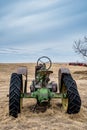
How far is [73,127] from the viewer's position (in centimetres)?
1015

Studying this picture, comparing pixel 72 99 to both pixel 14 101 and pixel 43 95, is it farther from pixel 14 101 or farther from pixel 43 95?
pixel 14 101

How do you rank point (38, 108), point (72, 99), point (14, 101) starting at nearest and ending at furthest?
point (14, 101), point (72, 99), point (38, 108)

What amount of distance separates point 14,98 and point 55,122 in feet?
4.69

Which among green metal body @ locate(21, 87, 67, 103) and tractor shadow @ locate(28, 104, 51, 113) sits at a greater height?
green metal body @ locate(21, 87, 67, 103)

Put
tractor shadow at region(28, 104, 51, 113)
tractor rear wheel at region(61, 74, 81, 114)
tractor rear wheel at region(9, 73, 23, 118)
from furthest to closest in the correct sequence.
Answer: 1. tractor shadow at region(28, 104, 51, 113)
2. tractor rear wheel at region(61, 74, 81, 114)
3. tractor rear wheel at region(9, 73, 23, 118)

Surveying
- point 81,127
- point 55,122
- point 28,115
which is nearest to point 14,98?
Result: point 28,115

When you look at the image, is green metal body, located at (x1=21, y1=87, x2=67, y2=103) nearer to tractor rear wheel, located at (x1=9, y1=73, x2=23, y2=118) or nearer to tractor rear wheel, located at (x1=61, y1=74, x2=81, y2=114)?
tractor rear wheel, located at (x1=61, y1=74, x2=81, y2=114)

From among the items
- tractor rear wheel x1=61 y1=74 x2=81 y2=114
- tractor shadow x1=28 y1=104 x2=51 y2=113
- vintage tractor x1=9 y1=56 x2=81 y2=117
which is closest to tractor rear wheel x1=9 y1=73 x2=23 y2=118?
vintage tractor x1=9 y1=56 x2=81 y2=117

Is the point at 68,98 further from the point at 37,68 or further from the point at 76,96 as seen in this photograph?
the point at 37,68

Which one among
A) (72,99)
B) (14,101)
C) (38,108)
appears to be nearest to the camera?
(14,101)

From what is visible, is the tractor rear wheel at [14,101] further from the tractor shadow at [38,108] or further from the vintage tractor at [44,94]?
the tractor shadow at [38,108]

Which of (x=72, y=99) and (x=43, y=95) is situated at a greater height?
(x=43, y=95)

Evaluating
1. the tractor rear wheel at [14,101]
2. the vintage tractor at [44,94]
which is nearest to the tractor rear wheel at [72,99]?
the vintage tractor at [44,94]

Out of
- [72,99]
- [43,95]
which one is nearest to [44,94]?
[43,95]
